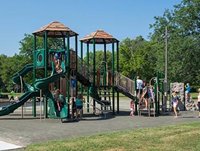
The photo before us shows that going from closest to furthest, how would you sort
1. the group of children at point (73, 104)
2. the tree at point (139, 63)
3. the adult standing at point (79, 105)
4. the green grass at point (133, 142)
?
the green grass at point (133, 142) < the group of children at point (73, 104) < the adult standing at point (79, 105) < the tree at point (139, 63)

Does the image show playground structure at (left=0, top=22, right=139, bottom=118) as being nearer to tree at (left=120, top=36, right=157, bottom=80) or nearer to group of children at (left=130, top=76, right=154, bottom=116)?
group of children at (left=130, top=76, right=154, bottom=116)

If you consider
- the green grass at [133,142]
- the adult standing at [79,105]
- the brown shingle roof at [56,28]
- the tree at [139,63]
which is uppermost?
the tree at [139,63]

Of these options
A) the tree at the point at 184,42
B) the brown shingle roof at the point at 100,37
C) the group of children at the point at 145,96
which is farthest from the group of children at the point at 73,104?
the tree at the point at 184,42

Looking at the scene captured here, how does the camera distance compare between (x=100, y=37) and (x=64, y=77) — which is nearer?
(x=64, y=77)

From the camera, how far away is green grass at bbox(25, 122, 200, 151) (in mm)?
11305

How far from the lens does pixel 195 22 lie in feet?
170

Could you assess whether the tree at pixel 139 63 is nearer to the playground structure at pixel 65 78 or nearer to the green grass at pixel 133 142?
the playground structure at pixel 65 78

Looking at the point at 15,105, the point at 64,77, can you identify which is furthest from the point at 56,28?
the point at 15,105

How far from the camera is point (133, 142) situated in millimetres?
12383

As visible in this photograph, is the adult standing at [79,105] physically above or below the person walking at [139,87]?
below

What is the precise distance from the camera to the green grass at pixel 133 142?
37.1 feet

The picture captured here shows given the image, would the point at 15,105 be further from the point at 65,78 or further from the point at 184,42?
the point at 184,42

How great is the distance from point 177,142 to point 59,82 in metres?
12.3

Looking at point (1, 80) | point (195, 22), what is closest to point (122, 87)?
point (195, 22)
